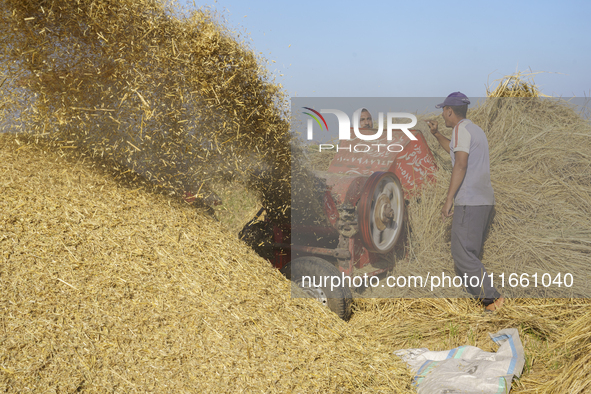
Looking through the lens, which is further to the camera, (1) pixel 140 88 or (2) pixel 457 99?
(2) pixel 457 99

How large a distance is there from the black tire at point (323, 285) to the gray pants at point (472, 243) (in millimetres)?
1125

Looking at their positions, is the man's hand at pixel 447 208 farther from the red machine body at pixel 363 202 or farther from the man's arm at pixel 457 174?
the red machine body at pixel 363 202

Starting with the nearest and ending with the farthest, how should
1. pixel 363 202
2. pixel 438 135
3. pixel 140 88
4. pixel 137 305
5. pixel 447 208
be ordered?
1. pixel 137 305
2. pixel 140 88
3. pixel 363 202
4. pixel 447 208
5. pixel 438 135

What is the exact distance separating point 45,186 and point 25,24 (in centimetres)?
113

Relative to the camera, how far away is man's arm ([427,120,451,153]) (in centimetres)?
400

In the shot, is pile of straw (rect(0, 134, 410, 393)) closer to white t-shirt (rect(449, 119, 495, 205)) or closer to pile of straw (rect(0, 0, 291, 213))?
pile of straw (rect(0, 0, 291, 213))

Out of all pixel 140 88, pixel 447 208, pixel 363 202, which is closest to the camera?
pixel 140 88

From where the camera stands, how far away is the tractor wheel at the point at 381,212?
3682mm

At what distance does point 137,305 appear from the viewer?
247cm

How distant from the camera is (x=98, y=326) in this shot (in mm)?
2277

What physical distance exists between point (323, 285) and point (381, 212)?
89 centimetres

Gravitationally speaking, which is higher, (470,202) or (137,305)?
(470,202)

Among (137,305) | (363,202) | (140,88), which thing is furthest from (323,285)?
(140,88)
